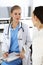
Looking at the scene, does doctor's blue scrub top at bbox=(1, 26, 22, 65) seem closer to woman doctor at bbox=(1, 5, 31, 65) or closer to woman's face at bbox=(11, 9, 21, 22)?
woman doctor at bbox=(1, 5, 31, 65)

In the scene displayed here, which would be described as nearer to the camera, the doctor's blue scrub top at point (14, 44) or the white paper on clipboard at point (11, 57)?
the white paper on clipboard at point (11, 57)

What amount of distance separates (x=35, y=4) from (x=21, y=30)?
0.91 m

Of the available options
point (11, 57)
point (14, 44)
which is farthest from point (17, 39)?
point (11, 57)

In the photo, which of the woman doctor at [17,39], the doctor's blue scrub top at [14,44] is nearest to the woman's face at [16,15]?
the woman doctor at [17,39]

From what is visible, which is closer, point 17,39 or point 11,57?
point 11,57

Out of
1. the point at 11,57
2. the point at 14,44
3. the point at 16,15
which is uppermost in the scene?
the point at 16,15

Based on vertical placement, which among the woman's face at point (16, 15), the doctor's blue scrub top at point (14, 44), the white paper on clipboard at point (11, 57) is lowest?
the white paper on clipboard at point (11, 57)

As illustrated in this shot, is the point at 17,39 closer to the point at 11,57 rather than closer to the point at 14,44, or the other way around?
the point at 14,44

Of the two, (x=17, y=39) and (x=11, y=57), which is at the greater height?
(x=17, y=39)

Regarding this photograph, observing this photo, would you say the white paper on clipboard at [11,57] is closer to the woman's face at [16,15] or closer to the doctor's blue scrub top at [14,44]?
the doctor's blue scrub top at [14,44]

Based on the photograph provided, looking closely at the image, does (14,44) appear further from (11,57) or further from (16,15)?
(16,15)

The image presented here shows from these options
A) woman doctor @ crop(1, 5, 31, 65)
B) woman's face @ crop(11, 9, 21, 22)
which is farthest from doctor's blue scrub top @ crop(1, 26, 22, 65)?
woman's face @ crop(11, 9, 21, 22)

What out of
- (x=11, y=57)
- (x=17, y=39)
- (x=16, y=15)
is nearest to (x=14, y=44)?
(x=17, y=39)

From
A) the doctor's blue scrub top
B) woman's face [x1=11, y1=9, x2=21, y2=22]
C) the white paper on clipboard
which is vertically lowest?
the white paper on clipboard
